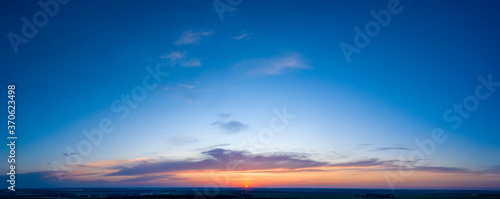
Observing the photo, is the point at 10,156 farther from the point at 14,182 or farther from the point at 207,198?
the point at 207,198

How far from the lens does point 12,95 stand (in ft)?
95.9

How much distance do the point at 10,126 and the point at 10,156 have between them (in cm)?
286

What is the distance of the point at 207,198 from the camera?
92.3 metres

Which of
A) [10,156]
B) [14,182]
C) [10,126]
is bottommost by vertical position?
[14,182]

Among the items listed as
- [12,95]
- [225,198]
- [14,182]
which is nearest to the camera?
[12,95]

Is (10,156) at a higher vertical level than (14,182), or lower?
higher

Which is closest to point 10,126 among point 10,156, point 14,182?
point 10,156

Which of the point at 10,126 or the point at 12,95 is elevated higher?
the point at 12,95

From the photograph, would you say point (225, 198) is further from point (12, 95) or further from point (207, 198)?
point (12, 95)

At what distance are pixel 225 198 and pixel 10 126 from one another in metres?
66.9

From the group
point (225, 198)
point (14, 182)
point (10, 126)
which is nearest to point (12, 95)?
point (10, 126)

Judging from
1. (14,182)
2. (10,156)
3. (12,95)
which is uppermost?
(12,95)

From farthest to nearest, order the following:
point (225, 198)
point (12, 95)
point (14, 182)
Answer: point (225, 198), point (14, 182), point (12, 95)

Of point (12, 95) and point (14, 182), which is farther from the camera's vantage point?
point (14, 182)
